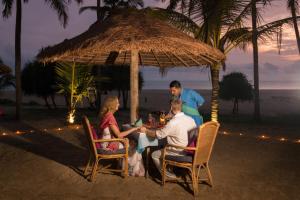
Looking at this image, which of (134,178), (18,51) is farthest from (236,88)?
(134,178)

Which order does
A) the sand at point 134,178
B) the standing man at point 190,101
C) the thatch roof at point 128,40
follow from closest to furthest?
the sand at point 134,178
the thatch roof at point 128,40
the standing man at point 190,101

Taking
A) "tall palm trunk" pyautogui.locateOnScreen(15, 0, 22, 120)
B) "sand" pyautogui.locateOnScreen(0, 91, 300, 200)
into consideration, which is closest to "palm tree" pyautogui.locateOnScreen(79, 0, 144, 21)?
"tall palm trunk" pyautogui.locateOnScreen(15, 0, 22, 120)

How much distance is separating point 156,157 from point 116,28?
102 inches

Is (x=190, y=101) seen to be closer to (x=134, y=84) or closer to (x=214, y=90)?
(x=134, y=84)

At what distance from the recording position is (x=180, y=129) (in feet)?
19.1

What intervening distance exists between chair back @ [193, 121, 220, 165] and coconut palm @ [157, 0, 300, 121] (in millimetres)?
6788

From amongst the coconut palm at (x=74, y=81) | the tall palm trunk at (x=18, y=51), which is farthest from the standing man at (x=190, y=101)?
the tall palm trunk at (x=18, y=51)

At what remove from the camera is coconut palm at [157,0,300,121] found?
38.8ft

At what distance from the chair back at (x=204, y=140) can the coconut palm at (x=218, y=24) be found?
679 cm

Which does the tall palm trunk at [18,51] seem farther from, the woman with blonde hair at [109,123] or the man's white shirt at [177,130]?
the man's white shirt at [177,130]

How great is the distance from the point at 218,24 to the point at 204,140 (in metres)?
7.44

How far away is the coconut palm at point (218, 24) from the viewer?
11836 mm

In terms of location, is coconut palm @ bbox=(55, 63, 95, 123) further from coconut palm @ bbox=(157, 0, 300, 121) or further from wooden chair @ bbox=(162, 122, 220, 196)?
wooden chair @ bbox=(162, 122, 220, 196)

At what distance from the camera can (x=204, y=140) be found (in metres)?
5.66
